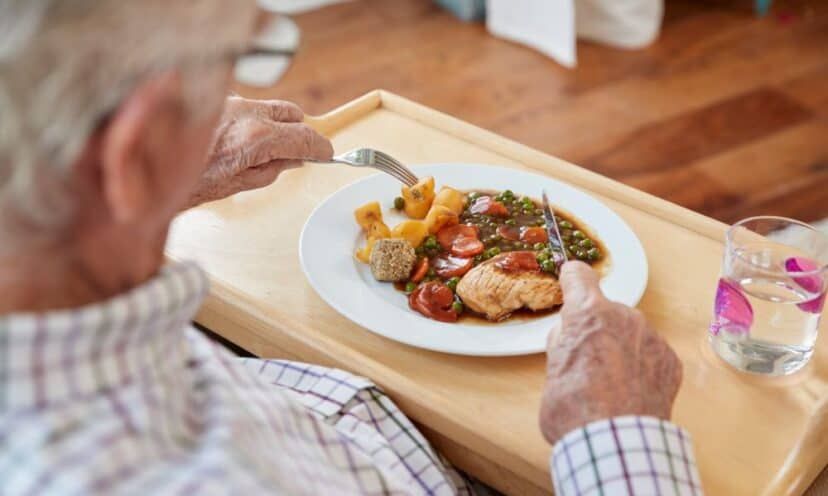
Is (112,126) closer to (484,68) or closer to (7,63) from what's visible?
(7,63)

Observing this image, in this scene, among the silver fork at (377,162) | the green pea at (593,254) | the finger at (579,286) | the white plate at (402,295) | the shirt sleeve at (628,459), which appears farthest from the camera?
the silver fork at (377,162)

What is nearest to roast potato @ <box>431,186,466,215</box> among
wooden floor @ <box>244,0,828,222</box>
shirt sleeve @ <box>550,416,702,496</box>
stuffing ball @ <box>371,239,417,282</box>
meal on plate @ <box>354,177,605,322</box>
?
meal on plate @ <box>354,177,605,322</box>

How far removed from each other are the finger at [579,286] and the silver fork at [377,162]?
361mm

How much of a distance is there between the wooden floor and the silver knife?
1245 millimetres

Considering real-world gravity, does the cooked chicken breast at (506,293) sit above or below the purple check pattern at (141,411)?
below

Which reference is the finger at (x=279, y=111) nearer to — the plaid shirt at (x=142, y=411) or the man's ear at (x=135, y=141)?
the plaid shirt at (x=142, y=411)

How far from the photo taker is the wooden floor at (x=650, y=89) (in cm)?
253

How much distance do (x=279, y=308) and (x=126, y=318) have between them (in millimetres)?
516

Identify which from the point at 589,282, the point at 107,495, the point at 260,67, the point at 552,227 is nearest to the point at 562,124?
the point at 552,227

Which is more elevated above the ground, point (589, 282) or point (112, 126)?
point (112, 126)

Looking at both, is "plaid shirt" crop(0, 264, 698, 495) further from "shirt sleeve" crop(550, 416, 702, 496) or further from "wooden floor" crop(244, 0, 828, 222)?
"wooden floor" crop(244, 0, 828, 222)

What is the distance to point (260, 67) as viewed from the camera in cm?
74

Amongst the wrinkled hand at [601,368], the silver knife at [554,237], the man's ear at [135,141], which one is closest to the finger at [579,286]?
the wrinkled hand at [601,368]

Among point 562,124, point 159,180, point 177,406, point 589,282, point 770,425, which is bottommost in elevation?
point 562,124
